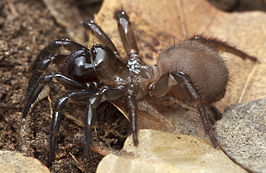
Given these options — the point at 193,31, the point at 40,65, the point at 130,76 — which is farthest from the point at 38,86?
the point at 193,31

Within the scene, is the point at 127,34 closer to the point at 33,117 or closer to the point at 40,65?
the point at 40,65

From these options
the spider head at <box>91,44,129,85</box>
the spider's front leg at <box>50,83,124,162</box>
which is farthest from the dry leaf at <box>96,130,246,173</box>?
the spider head at <box>91,44,129,85</box>

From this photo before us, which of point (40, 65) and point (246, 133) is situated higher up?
point (40, 65)

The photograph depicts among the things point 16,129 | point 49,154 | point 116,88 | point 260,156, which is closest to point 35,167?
point 49,154

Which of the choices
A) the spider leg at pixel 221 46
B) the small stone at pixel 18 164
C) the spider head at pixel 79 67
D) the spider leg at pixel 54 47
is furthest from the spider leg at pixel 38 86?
the spider leg at pixel 221 46

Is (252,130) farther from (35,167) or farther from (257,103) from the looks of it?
(35,167)

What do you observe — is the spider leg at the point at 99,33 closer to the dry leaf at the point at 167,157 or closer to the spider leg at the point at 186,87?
the spider leg at the point at 186,87

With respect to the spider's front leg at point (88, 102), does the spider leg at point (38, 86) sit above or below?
above

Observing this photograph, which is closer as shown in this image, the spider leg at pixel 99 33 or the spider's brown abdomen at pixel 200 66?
the spider's brown abdomen at pixel 200 66
